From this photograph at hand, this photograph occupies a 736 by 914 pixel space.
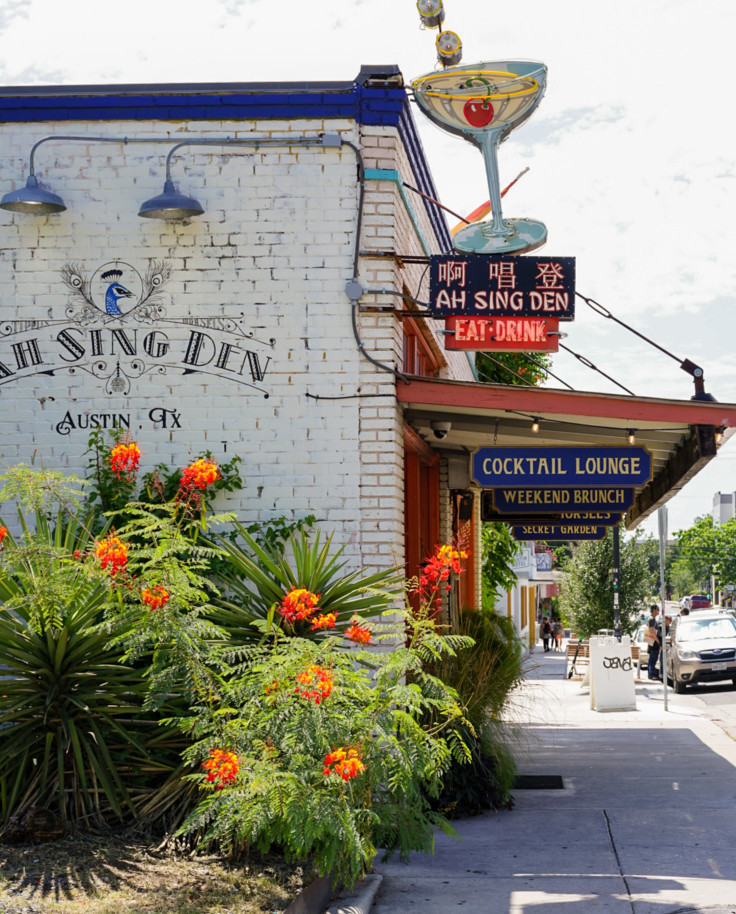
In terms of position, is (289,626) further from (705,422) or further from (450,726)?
(705,422)

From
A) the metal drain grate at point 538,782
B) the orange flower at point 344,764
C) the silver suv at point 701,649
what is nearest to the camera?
the orange flower at point 344,764

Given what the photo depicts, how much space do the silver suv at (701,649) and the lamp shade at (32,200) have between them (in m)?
17.4

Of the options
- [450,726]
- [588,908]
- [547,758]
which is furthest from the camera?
[547,758]

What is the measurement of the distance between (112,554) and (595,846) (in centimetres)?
406

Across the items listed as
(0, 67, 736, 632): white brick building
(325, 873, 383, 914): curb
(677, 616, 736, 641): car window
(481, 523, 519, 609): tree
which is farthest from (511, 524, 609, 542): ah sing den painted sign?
(325, 873, 383, 914): curb

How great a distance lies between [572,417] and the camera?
9.39m

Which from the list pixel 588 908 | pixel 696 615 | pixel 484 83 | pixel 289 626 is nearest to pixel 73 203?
pixel 484 83

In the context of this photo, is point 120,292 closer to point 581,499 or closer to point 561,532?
point 581,499

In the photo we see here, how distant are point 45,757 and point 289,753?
1.87 metres

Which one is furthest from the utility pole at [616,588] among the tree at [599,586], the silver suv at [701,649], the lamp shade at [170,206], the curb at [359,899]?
the curb at [359,899]

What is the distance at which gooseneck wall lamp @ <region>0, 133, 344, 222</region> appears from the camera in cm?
866

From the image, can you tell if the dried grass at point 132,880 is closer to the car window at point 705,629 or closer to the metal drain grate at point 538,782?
the metal drain grate at point 538,782

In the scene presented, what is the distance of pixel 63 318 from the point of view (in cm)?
909

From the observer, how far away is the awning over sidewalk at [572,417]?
8828 mm
